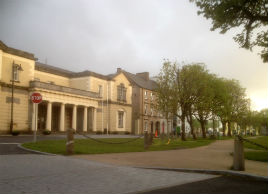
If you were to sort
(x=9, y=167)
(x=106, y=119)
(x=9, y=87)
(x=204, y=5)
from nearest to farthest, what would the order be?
(x=9, y=167), (x=204, y=5), (x=9, y=87), (x=106, y=119)

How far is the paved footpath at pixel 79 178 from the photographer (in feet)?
19.1

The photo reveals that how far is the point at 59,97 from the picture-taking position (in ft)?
128

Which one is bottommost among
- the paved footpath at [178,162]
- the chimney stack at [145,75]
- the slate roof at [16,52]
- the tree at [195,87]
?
the paved footpath at [178,162]

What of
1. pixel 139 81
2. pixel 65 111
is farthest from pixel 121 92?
pixel 65 111

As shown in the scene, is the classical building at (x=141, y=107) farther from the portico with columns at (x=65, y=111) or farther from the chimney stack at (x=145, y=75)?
the portico with columns at (x=65, y=111)

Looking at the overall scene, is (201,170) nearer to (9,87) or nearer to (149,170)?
(149,170)

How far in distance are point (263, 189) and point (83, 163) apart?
5568 mm

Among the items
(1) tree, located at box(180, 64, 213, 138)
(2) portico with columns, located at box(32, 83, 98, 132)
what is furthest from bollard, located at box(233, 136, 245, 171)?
(2) portico with columns, located at box(32, 83, 98, 132)

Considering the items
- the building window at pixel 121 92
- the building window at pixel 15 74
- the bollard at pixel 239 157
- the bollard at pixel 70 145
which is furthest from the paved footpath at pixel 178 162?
the building window at pixel 121 92

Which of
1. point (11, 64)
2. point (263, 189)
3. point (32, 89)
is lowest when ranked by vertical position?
point (263, 189)

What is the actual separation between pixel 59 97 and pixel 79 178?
33.4 meters

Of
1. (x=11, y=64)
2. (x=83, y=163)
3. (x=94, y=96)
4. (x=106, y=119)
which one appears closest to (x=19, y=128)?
(x=11, y=64)

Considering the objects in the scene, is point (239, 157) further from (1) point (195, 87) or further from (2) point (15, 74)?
(2) point (15, 74)

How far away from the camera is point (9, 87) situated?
3384 centimetres
